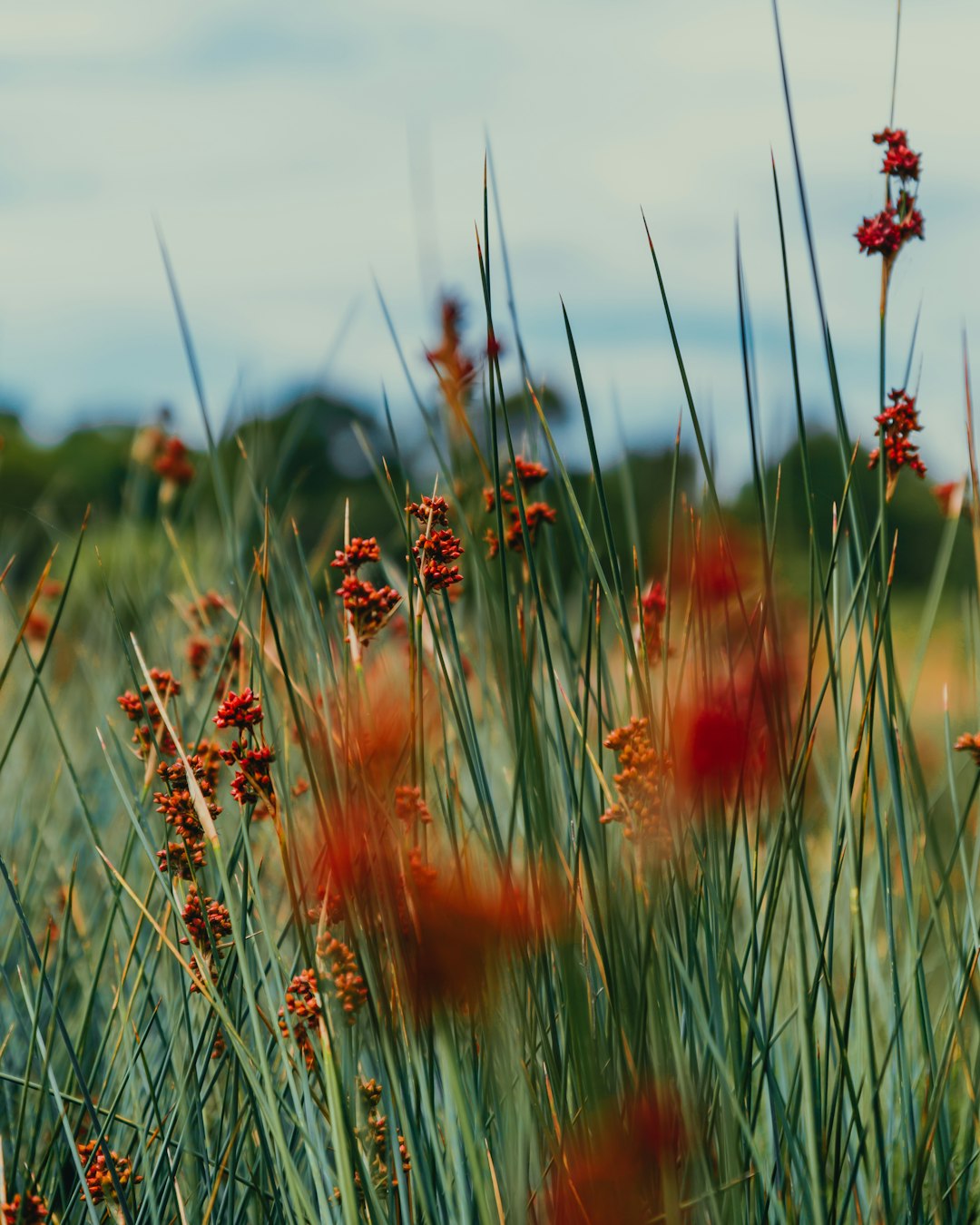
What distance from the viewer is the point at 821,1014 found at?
48.8 inches

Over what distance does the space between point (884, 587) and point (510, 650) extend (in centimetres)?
32

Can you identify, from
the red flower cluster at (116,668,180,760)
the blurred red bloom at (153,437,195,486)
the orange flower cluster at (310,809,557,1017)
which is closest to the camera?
the orange flower cluster at (310,809,557,1017)

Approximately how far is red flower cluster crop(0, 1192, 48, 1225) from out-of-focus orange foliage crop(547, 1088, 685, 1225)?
0.39 metres

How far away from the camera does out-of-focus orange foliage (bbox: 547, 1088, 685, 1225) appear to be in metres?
0.70

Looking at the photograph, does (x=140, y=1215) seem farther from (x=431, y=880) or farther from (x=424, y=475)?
(x=424, y=475)

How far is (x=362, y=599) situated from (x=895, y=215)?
0.57 m

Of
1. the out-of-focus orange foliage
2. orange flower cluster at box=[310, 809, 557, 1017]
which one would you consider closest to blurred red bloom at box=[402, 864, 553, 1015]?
orange flower cluster at box=[310, 809, 557, 1017]

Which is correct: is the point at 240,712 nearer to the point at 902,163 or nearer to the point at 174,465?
the point at 902,163

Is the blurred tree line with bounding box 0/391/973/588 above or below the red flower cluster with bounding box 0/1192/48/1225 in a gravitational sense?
above

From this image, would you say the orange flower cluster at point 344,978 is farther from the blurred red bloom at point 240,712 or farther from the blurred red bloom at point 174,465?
the blurred red bloom at point 174,465

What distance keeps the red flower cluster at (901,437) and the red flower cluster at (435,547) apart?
0.40 meters

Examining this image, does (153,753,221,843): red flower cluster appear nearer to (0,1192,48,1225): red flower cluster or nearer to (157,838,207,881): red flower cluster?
(157,838,207,881): red flower cluster

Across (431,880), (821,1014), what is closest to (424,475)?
(821,1014)

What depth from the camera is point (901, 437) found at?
36.9 inches
